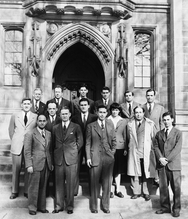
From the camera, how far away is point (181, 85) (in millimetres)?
10500

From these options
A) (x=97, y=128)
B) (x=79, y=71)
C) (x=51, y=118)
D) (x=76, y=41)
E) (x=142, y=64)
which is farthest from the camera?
(x=79, y=71)

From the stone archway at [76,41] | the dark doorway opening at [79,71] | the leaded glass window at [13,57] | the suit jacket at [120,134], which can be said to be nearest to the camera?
the suit jacket at [120,134]

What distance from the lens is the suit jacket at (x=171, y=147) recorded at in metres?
5.98

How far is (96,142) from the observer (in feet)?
20.3

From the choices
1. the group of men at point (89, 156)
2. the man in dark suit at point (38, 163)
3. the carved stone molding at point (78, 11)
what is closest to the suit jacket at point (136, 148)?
the group of men at point (89, 156)

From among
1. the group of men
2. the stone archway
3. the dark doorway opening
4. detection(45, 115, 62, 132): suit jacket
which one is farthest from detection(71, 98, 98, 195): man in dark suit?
the dark doorway opening

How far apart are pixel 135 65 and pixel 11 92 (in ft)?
14.2

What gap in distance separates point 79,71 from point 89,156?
6.72m

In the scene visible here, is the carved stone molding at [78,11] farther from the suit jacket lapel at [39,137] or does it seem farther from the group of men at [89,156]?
the suit jacket lapel at [39,137]

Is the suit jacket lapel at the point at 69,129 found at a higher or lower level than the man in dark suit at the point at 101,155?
higher

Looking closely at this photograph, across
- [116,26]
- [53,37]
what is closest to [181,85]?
[116,26]

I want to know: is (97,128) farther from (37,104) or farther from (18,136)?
(37,104)

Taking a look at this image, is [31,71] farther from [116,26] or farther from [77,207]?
[77,207]

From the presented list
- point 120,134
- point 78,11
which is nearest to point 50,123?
point 120,134
